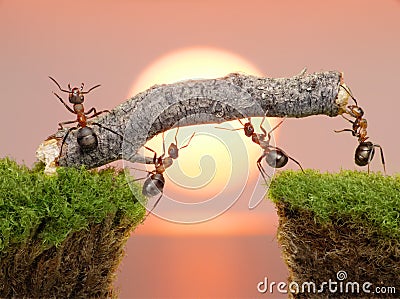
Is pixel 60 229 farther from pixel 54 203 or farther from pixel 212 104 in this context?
pixel 212 104

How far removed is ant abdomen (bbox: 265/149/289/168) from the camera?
1585 millimetres

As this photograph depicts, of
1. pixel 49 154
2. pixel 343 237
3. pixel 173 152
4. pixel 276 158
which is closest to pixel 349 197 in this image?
pixel 343 237

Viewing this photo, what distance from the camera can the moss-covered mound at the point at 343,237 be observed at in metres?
1.29

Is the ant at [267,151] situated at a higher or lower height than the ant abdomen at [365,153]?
lower

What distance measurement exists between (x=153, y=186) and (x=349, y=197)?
0.43 metres

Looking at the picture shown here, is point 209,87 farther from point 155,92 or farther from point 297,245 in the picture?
point 297,245

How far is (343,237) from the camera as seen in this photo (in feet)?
4.36

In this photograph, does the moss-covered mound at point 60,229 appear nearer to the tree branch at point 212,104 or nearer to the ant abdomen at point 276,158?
the tree branch at point 212,104

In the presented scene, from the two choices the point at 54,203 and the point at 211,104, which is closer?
the point at 54,203

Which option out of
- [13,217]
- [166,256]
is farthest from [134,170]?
[166,256]

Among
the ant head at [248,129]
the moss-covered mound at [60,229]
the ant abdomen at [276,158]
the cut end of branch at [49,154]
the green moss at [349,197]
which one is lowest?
the moss-covered mound at [60,229]

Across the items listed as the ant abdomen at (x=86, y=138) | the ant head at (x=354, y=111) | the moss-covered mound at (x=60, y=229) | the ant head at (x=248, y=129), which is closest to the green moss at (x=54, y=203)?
the moss-covered mound at (x=60, y=229)

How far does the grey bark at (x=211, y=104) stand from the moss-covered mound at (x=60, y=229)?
137mm

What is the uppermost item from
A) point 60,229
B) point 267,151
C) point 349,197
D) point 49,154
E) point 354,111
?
point 354,111
